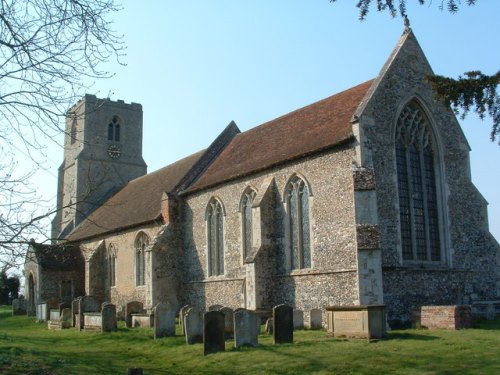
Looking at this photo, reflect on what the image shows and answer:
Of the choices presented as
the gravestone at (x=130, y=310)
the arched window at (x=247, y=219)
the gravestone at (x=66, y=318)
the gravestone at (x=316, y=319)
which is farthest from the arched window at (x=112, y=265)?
the gravestone at (x=316, y=319)

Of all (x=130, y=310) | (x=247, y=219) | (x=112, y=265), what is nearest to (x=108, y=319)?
(x=130, y=310)

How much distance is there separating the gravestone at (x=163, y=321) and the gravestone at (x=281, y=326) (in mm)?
4450

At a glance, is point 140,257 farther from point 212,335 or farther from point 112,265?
point 212,335

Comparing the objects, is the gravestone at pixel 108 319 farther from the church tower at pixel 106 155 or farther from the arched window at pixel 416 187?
the church tower at pixel 106 155

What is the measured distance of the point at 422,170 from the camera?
2103 centimetres

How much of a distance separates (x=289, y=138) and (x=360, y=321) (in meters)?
10.6

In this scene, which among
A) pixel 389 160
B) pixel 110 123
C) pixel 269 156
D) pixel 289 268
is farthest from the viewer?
pixel 110 123

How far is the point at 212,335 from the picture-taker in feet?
46.7

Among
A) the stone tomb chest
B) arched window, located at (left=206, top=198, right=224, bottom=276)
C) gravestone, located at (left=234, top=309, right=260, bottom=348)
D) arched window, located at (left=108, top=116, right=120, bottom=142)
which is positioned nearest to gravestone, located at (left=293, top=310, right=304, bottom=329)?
the stone tomb chest

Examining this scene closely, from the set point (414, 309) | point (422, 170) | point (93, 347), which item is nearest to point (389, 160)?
point (422, 170)

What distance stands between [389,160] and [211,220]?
9.23m

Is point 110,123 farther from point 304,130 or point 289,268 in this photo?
point 289,268

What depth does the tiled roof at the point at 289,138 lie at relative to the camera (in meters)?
20.8

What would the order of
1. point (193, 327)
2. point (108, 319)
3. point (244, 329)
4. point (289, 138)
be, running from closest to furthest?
point (244, 329)
point (193, 327)
point (108, 319)
point (289, 138)
